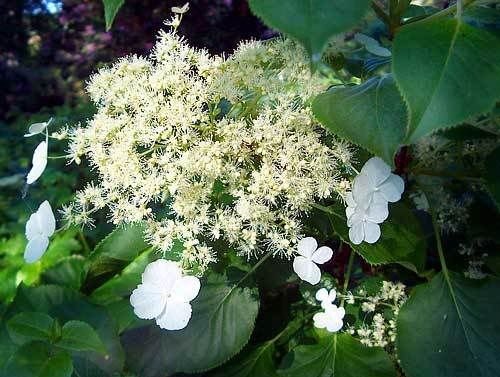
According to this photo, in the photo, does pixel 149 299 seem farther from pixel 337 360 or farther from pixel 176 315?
pixel 337 360

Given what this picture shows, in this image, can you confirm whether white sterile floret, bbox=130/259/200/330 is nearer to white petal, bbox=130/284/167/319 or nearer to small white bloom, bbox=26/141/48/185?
white petal, bbox=130/284/167/319

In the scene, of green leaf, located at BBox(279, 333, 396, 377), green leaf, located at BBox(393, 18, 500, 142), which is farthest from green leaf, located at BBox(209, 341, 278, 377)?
green leaf, located at BBox(393, 18, 500, 142)

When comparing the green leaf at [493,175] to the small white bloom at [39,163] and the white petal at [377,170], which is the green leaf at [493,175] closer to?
the white petal at [377,170]

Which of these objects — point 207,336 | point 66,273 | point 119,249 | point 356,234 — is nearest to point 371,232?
point 356,234

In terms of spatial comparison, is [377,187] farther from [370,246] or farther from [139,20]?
[139,20]

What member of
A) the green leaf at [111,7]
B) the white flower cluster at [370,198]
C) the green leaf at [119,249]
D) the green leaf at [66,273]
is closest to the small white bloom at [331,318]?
the white flower cluster at [370,198]

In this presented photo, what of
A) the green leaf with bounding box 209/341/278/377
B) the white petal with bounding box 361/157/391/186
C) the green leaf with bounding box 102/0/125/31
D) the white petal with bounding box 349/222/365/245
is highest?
the green leaf with bounding box 102/0/125/31
